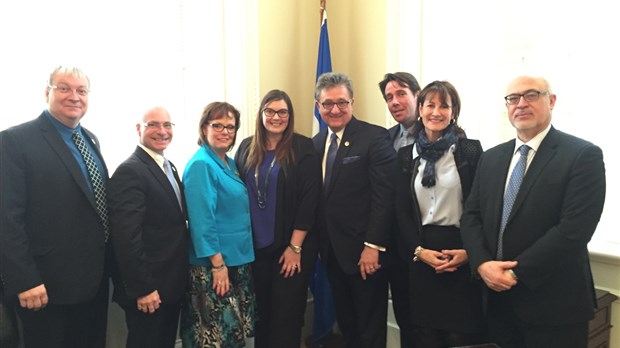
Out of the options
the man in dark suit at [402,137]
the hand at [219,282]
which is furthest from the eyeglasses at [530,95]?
the hand at [219,282]

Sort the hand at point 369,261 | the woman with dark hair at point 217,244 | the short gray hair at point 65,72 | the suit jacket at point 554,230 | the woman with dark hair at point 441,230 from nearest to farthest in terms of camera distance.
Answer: the suit jacket at point 554,230, the short gray hair at point 65,72, the woman with dark hair at point 441,230, the woman with dark hair at point 217,244, the hand at point 369,261

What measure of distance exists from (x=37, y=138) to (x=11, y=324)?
77 cm

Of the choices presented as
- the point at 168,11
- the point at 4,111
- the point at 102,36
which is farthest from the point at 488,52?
the point at 4,111

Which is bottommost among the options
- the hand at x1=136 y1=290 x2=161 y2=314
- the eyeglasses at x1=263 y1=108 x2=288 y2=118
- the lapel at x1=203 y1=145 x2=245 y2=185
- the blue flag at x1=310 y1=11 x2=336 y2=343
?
the blue flag at x1=310 y1=11 x2=336 y2=343

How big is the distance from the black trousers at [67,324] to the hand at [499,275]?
1.68 metres

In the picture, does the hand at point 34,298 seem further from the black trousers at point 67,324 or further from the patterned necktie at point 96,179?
the patterned necktie at point 96,179

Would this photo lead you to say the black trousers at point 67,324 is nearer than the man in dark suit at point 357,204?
Yes

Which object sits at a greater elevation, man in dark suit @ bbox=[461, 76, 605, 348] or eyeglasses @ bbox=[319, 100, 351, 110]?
eyeglasses @ bbox=[319, 100, 351, 110]

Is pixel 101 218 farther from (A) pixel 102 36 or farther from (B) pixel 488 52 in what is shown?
(B) pixel 488 52

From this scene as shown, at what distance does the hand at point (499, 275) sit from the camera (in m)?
1.74

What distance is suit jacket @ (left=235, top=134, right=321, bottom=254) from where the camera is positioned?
2.25 meters

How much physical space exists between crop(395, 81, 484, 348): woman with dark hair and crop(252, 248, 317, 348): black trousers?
22.0 inches

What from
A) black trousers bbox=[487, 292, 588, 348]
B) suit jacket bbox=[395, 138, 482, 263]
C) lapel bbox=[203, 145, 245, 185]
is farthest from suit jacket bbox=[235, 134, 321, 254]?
black trousers bbox=[487, 292, 588, 348]

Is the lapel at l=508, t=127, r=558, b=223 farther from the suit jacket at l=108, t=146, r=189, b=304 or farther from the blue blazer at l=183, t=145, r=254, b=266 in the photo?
the suit jacket at l=108, t=146, r=189, b=304
